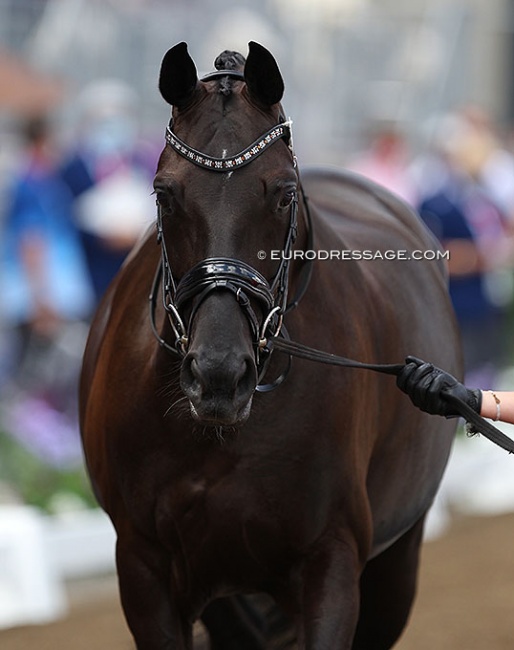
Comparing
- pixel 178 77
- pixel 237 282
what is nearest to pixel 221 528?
pixel 237 282

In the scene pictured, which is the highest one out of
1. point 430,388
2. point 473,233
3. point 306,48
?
point 306,48

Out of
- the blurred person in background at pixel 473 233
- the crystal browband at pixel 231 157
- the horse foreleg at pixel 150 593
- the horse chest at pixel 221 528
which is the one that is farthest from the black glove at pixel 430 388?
the blurred person in background at pixel 473 233

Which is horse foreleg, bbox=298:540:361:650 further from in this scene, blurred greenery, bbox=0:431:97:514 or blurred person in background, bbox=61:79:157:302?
blurred person in background, bbox=61:79:157:302

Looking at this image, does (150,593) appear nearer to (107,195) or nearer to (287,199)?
(287,199)

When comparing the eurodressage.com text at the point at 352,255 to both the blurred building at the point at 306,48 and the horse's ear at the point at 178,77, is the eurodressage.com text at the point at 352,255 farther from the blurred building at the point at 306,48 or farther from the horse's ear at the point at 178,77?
the blurred building at the point at 306,48

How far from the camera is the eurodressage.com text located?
11.1 ft

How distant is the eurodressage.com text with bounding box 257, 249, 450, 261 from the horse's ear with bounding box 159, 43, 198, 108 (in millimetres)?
438

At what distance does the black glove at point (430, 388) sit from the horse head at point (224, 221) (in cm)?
40

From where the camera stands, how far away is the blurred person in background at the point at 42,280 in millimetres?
8305

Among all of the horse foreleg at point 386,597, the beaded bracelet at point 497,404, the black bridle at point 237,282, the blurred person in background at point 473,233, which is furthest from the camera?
the blurred person in background at point 473,233

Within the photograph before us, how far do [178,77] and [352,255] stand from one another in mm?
1011

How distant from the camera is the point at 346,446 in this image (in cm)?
373

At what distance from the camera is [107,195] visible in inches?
339

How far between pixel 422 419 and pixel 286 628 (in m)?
0.80
